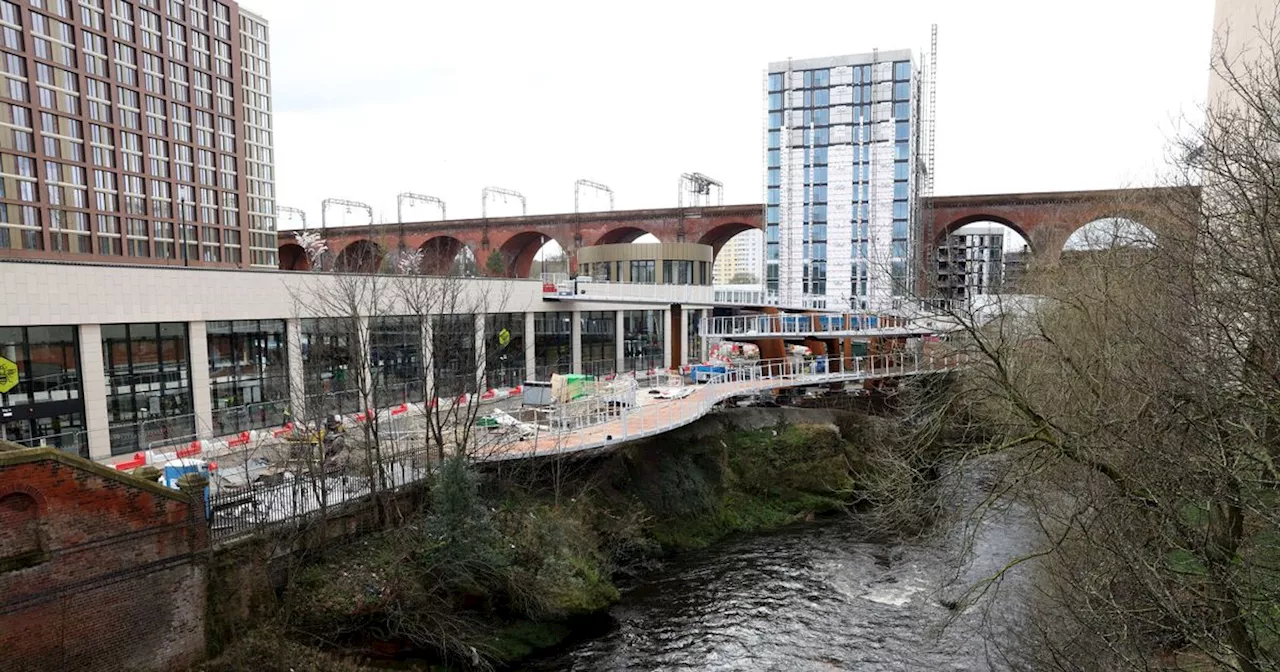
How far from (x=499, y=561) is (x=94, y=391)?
39.7 feet

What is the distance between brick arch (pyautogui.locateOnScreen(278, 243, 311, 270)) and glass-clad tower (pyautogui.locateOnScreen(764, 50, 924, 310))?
58.6 m

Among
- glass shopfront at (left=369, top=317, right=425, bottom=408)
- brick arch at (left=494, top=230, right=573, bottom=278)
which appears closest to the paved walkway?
glass shopfront at (left=369, top=317, right=425, bottom=408)

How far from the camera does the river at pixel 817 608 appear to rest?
1472 centimetres

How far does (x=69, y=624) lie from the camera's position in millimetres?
10953

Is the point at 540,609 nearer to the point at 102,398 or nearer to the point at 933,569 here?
the point at 933,569

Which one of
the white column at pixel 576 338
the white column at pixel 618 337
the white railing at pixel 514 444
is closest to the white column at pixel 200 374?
the white railing at pixel 514 444

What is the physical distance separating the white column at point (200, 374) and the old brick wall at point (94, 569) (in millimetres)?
9663

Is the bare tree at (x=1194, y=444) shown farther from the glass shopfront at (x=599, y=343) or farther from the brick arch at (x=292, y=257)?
the brick arch at (x=292, y=257)

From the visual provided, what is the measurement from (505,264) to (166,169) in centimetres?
2909

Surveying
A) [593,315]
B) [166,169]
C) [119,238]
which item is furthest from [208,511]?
[166,169]

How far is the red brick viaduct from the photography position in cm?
4247

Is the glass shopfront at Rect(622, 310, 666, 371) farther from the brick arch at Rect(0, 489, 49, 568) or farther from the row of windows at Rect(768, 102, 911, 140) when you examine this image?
the brick arch at Rect(0, 489, 49, 568)

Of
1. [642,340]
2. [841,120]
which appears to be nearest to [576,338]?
[642,340]

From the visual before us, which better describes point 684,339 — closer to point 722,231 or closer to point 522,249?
point 722,231
